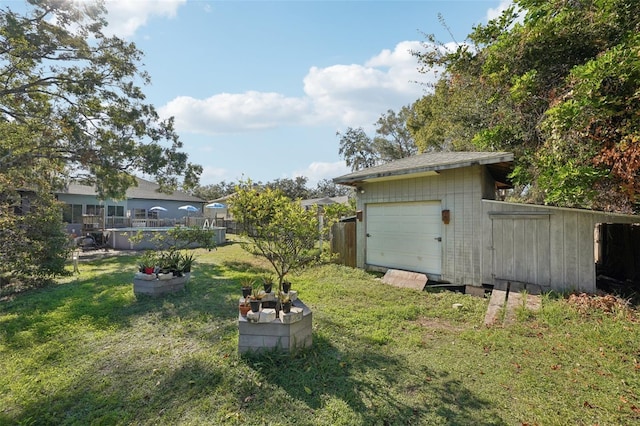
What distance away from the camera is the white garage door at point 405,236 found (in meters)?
7.45

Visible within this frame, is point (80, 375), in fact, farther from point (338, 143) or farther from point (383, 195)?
point (338, 143)

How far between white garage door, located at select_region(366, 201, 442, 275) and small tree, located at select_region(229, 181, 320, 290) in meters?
4.24

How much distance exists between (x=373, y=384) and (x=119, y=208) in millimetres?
24030

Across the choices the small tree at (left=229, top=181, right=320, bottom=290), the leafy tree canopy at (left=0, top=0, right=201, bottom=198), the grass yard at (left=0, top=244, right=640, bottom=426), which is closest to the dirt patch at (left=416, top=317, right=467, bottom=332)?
the grass yard at (left=0, top=244, right=640, bottom=426)

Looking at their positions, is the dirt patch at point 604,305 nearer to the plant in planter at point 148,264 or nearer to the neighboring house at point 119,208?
the plant in planter at point 148,264

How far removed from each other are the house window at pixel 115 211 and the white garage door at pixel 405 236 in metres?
20.2

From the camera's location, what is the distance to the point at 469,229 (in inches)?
268

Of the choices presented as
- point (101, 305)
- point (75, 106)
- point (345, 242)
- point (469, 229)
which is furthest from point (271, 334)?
point (75, 106)

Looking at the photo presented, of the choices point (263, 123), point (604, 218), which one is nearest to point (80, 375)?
point (604, 218)

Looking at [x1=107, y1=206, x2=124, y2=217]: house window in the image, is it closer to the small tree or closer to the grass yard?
the grass yard

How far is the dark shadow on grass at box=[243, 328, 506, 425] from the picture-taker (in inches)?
99.0

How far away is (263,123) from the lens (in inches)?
560

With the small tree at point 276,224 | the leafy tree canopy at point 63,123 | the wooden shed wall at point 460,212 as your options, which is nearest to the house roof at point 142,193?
the leafy tree canopy at point 63,123

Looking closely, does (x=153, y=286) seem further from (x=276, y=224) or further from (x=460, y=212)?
(x=460, y=212)
